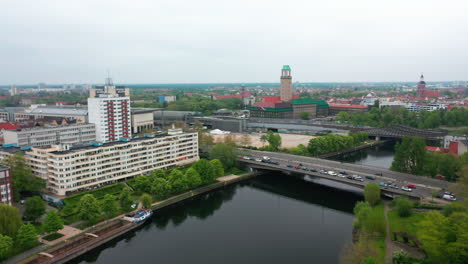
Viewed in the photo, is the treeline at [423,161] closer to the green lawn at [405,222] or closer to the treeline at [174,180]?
the green lawn at [405,222]

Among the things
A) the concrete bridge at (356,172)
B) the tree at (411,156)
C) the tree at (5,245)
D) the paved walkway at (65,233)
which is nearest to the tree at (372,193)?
the concrete bridge at (356,172)

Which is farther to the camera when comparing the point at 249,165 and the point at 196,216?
the point at 249,165

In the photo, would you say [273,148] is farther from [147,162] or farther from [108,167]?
[108,167]

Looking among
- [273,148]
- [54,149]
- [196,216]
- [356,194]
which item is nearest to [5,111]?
[54,149]

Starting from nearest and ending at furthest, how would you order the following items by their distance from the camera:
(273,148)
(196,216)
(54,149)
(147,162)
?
(196,216), (54,149), (147,162), (273,148)

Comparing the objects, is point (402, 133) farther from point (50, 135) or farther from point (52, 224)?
point (52, 224)

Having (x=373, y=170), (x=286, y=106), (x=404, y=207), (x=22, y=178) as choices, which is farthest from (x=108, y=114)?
(x=286, y=106)
